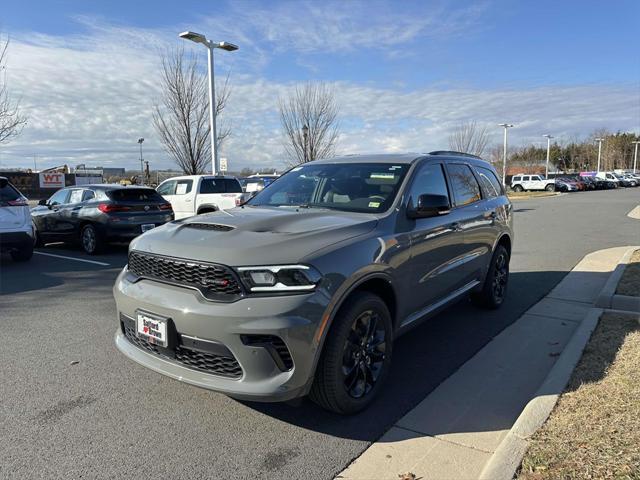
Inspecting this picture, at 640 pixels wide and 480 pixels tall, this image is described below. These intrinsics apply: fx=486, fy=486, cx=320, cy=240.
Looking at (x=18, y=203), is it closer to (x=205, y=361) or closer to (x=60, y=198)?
(x=60, y=198)

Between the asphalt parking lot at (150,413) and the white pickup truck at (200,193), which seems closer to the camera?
the asphalt parking lot at (150,413)

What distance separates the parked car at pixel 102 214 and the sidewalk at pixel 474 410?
7830 mm

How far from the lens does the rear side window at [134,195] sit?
33.4 ft

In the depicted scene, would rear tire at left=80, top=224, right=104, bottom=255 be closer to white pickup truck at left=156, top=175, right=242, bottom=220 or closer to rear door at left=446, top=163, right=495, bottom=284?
white pickup truck at left=156, top=175, right=242, bottom=220

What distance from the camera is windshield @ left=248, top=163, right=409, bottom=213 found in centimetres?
409

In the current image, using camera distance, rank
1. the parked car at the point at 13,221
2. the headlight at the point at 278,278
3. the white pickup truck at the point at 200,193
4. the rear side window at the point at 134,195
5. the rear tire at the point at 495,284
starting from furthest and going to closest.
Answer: the white pickup truck at the point at 200,193 < the rear side window at the point at 134,195 < the parked car at the point at 13,221 < the rear tire at the point at 495,284 < the headlight at the point at 278,278

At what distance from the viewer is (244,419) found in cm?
333

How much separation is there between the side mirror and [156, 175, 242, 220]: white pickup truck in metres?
9.39

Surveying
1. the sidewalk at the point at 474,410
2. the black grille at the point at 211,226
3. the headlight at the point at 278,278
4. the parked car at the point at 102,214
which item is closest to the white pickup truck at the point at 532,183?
the parked car at the point at 102,214

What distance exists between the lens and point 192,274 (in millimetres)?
3092

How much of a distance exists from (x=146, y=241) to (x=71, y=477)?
5.14ft

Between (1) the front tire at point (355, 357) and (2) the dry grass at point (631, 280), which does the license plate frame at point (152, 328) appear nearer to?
(1) the front tire at point (355, 357)

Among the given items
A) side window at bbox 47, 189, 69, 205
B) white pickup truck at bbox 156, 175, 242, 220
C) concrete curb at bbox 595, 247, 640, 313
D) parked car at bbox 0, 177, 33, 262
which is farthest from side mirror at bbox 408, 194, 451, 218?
side window at bbox 47, 189, 69, 205

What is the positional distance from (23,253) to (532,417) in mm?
9370
